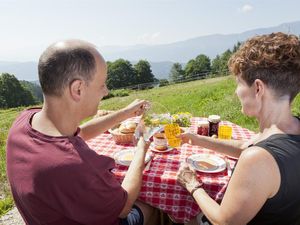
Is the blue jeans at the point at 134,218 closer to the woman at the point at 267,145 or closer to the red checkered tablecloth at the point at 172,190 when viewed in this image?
the red checkered tablecloth at the point at 172,190

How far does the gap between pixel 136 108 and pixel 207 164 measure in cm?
121

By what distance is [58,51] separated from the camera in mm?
1725

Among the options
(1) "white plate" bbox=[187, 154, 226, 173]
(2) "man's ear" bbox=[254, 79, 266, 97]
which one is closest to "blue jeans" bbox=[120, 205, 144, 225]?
(1) "white plate" bbox=[187, 154, 226, 173]

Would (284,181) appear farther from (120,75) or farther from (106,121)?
(120,75)

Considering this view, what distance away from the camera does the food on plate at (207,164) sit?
2363 millimetres

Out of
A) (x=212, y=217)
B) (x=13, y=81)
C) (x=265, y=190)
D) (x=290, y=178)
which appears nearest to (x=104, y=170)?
(x=212, y=217)

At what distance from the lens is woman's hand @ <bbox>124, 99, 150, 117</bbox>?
10.7ft

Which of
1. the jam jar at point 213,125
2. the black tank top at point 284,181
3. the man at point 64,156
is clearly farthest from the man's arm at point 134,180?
the jam jar at point 213,125

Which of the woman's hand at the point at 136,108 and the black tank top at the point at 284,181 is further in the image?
the woman's hand at the point at 136,108

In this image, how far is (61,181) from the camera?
5.16 feet

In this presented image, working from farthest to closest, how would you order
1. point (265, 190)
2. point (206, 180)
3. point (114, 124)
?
1. point (114, 124)
2. point (206, 180)
3. point (265, 190)

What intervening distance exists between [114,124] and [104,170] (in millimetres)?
1448

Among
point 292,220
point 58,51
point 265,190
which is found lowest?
point 292,220

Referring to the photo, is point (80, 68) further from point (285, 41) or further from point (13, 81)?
point (13, 81)
